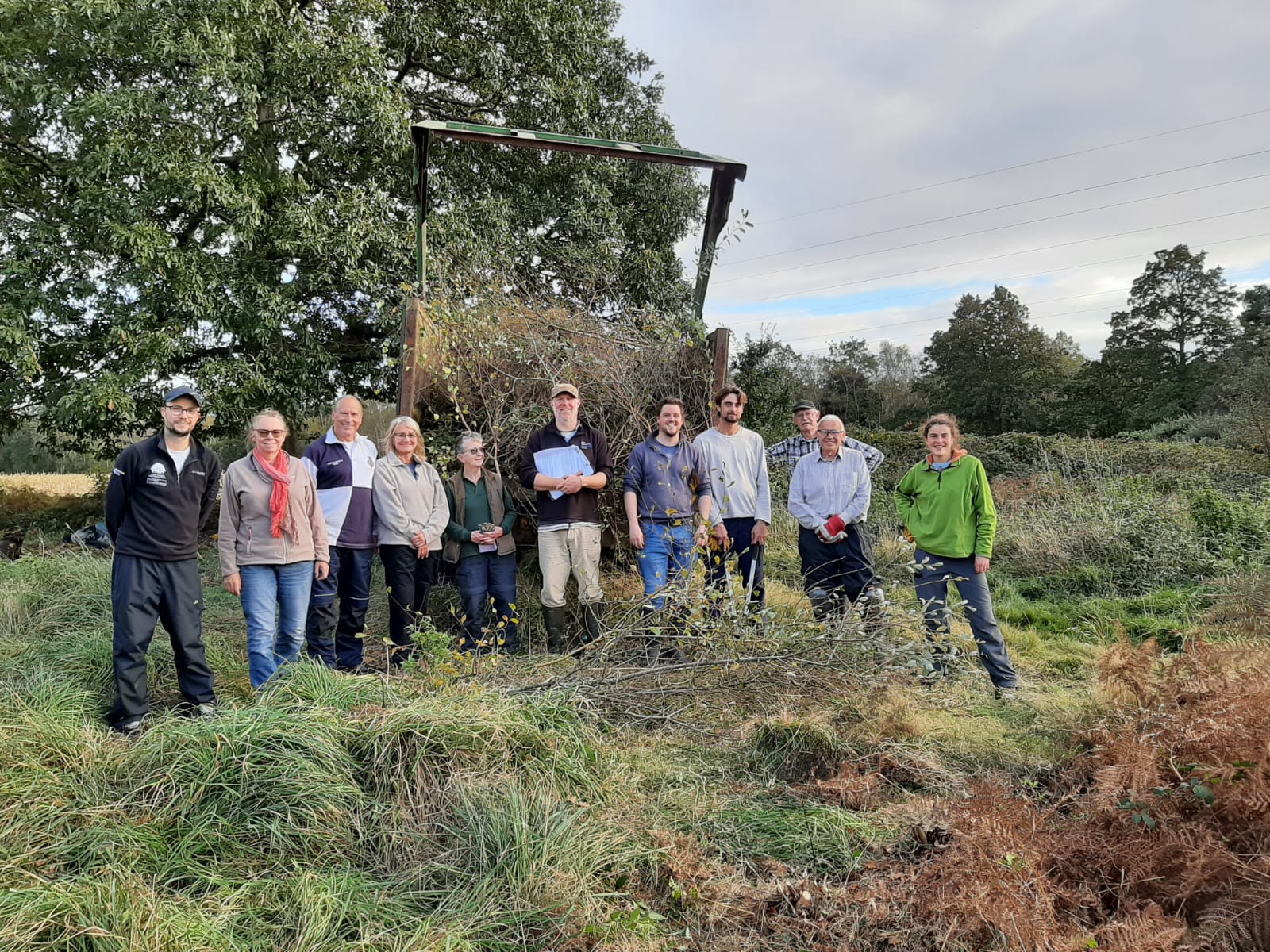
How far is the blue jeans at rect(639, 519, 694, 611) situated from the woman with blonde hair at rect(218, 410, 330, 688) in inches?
86.4

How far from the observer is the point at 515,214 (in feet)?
42.0

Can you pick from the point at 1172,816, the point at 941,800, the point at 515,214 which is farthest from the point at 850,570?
the point at 515,214

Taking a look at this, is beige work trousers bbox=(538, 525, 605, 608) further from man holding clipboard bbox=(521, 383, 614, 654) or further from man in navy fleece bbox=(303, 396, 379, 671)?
man in navy fleece bbox=(303, 396, 379, 671)

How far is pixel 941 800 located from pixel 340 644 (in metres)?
3.87

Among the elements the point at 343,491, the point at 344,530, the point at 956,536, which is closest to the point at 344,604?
the point at 344,530

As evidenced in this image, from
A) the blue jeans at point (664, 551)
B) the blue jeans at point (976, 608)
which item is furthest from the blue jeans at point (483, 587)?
the blue jeans at point (976, 608)

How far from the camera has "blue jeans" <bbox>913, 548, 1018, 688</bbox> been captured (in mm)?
4523

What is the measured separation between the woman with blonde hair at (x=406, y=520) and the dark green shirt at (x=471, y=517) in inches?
5.5

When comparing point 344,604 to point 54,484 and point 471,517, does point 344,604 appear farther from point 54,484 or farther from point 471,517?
point 54,484

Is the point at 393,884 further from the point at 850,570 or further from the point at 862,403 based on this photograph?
the point at 862,403

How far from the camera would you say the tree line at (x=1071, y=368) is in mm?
27891

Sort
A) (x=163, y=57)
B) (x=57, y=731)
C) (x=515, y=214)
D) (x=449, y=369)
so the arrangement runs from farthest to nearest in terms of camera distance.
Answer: (x=515, y=214) → (x=163, y=57) → (x=449, y=369) → (x=57, y=731)

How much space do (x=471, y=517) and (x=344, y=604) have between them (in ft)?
3.41

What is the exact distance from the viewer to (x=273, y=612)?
4.44m
